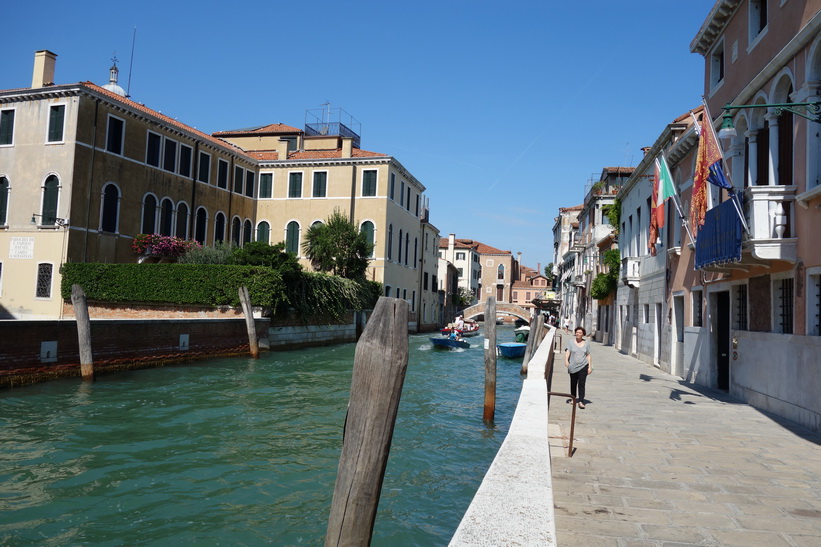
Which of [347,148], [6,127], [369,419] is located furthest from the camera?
[347,148]

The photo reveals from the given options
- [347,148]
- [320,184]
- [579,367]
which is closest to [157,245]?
[320,184]

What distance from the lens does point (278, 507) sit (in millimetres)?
6004

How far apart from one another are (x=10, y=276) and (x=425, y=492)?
73.4 ft

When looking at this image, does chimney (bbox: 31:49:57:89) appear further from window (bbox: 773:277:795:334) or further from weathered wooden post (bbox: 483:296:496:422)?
window (bbox: 773:277:795:334)

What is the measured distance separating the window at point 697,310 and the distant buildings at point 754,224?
1.6 inches

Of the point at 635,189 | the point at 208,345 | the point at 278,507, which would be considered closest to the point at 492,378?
the point at 278,507

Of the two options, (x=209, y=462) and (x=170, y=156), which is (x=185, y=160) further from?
(x=209, y=462)

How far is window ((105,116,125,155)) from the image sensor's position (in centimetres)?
2381

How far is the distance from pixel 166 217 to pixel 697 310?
22152 millimetres

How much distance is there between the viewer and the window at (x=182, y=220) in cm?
2766

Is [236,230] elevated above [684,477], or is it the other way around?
[236,230]

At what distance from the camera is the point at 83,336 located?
12.7 meters

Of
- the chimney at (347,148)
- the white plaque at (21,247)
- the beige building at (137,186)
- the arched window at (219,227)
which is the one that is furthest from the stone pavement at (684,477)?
the chimney at (347,148)

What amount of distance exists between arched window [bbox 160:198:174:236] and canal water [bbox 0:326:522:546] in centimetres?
1416
